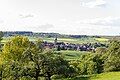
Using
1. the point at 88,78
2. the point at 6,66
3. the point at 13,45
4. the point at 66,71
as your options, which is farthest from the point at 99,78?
the point at 13,45

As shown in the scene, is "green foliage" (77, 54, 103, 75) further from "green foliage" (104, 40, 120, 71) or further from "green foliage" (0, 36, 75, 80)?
"green foliage" (0, 36, 75, 80)

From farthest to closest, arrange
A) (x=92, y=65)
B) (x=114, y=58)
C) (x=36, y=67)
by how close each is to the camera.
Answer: (x=92, y=65) → (x=114, y=58) → (x=36, y=67)

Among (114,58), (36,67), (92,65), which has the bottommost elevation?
(92,65)

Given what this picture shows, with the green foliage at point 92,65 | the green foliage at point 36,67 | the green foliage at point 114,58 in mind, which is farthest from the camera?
the green foliage at point 92,65

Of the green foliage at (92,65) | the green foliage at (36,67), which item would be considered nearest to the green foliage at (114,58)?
the green foliage at (92,65)

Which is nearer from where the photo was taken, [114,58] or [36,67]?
[36,67]

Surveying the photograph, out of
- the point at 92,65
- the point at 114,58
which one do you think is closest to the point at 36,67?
the point at 114,58

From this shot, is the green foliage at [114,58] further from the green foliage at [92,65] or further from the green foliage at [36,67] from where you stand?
the green foliage at [36,67]

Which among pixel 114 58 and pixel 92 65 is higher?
pixel 114 58

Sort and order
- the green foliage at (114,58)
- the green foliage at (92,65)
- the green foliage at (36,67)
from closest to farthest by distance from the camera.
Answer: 1. the green foliage at (36,67)
2. the green foliage at (114,58)
3. the green foliage at (92,65)

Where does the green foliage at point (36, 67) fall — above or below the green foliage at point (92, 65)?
above

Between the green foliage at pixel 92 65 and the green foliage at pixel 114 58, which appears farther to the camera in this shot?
the green foliage at pixel 92 65

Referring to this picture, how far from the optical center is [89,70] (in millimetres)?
102438

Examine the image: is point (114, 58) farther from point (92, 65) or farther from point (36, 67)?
point (36, 67)
